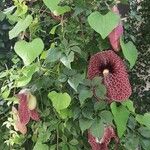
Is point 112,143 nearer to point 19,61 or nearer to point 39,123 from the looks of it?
point 39,123

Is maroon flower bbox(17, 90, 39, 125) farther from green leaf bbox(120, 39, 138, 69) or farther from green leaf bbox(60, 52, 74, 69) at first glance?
green leaf bbox(120, 39, 138, 69)

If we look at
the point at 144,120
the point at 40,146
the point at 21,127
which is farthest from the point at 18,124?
the point at 144,120

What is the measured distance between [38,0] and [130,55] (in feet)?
1.29

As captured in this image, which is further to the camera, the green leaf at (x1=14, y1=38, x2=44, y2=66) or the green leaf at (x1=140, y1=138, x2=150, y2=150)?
the green leaf at (x1=140, y1=138, x2=150, y2=150)

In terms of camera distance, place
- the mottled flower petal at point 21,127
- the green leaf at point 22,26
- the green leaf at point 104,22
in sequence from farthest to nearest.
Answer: the mottled flower petal at point 21,127 < the green leaf at point 22,26 < the green leaf at point 104,22

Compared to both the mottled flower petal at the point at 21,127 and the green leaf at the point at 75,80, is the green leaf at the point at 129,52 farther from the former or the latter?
the mottled flower petal at the point at 21,127

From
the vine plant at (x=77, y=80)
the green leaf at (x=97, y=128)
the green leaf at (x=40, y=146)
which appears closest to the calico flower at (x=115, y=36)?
the vine plant at (x=77, y=80)

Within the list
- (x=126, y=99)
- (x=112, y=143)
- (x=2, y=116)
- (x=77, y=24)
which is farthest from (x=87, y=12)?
(x=2, y=116)

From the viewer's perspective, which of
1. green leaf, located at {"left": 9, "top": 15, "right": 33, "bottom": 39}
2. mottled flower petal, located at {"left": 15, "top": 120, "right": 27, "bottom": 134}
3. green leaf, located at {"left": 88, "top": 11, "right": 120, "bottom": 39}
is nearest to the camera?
green leaf, located at {"left": 88, "top": 11, "right": 120, "bottom": 39}

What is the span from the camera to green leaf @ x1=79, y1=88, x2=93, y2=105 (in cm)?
112

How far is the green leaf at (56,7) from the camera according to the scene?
1.11m

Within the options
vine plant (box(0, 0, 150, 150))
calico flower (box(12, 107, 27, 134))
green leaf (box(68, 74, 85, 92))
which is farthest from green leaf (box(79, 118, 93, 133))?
calico flower (box(12, 107, 27, 134))

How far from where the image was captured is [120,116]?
117 cm

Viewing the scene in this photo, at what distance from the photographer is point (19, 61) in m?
1.52
